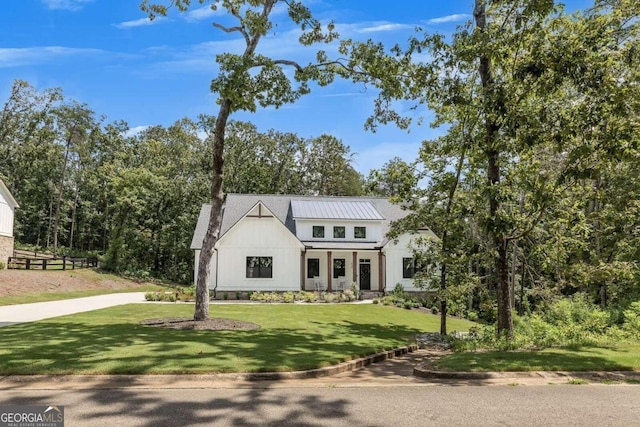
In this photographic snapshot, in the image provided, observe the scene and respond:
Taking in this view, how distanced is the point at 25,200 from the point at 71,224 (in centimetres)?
553

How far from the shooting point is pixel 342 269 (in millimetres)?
32188

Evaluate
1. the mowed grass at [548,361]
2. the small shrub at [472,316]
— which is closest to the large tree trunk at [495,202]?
the mowed grass at [548,361]

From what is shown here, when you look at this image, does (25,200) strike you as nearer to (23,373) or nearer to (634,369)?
(23,373)

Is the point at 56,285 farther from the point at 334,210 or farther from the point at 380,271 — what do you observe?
the point at 380,271

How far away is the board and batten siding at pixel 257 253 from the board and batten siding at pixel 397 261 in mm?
5916

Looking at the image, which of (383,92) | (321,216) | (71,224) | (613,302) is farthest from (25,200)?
(613,302)

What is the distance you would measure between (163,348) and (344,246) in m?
21.6

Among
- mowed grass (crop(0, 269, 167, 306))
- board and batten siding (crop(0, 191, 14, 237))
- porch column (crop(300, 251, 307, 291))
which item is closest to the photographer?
mowed grass (crop(0, 269, 167, 306))

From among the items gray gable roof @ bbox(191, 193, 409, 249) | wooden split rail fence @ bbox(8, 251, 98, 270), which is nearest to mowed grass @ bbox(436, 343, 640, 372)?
gray gable roof @ bbox(191, 193, 409, 249)

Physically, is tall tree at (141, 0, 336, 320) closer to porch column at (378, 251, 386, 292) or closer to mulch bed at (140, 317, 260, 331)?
mulch bed at (140, 317, 260, 331)

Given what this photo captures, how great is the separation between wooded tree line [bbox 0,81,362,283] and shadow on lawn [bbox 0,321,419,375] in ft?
101

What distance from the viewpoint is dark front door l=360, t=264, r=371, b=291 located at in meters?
31.9

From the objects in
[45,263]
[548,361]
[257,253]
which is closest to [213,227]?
[548,361]

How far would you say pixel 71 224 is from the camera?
5422 cm
